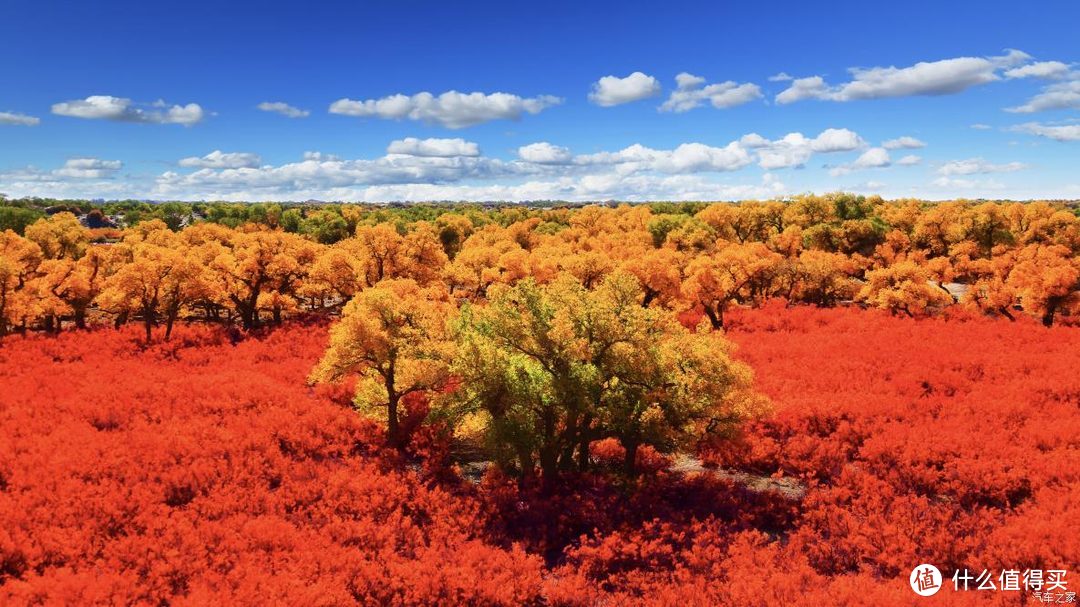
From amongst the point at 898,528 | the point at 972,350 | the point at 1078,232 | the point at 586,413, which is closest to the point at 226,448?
the point at 586,413

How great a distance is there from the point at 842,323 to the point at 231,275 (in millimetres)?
58467

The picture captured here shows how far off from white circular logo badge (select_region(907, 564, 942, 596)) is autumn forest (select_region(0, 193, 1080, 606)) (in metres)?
0.35

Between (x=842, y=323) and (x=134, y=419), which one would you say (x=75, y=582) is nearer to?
(x=134, y=419)

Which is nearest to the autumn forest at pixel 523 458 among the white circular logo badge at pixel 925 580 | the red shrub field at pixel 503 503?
the red shrub field at pixel 503 503

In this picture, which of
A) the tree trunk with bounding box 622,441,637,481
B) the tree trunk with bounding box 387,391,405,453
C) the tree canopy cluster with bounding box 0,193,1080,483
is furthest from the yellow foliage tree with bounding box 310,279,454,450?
the tree trunk with bounding box 622,441,637,481

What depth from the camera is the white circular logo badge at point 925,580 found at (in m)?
19.7

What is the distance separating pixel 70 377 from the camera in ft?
129

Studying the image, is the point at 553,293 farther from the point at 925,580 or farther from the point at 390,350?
the point at 925,580

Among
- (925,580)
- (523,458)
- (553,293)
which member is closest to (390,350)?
(523,458)

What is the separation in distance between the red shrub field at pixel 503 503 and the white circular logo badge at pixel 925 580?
39 cm

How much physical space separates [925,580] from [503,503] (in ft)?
52.8

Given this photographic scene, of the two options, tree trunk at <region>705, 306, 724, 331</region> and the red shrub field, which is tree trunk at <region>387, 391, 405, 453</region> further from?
tree trunk at <region>705, 306, 724, 331</region>

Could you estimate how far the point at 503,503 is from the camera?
26344 mm

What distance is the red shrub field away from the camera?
65.2ft
